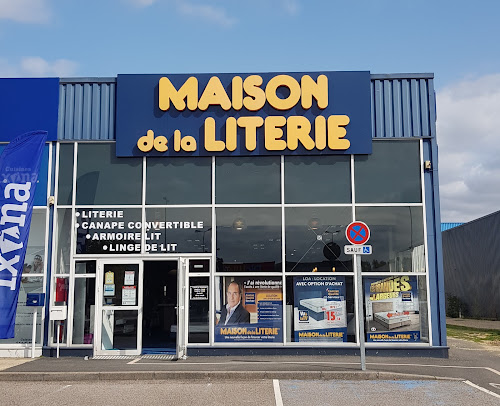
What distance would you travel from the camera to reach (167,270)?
56.4 feet

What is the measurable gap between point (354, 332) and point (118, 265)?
580cm

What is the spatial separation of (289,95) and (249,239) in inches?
144

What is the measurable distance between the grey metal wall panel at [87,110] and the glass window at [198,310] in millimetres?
4006

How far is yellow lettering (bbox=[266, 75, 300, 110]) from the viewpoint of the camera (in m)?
13.9

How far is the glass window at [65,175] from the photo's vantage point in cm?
1399

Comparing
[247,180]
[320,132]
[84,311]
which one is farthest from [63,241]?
[320,132]

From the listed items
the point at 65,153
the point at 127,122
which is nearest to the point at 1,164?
the point at 65,153

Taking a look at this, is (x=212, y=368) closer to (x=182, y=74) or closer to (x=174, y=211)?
(x=174, y=211)

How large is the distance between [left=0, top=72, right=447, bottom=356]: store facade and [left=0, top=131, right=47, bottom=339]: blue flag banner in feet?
3.03

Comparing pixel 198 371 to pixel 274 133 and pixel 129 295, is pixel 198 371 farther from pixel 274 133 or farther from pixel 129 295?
pixel 274 133

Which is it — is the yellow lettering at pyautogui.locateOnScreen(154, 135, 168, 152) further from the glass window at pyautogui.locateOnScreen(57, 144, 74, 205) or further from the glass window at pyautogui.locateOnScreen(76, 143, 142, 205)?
the glass window at pyautogui.locateOnScreen(57, 144, 74, 205)

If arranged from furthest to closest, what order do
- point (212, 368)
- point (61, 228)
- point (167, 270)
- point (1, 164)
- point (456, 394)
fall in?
1. point (167, 270)
2. point (61, 228)
3. point (1, 164)
4. point (212, 368)
5. point (456, 394)

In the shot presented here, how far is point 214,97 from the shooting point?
1391cm

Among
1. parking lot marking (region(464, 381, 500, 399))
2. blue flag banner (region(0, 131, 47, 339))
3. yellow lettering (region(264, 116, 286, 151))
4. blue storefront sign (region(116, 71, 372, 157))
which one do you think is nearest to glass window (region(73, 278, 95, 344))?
blue flag banner (region(0, 131, 47, 339))
